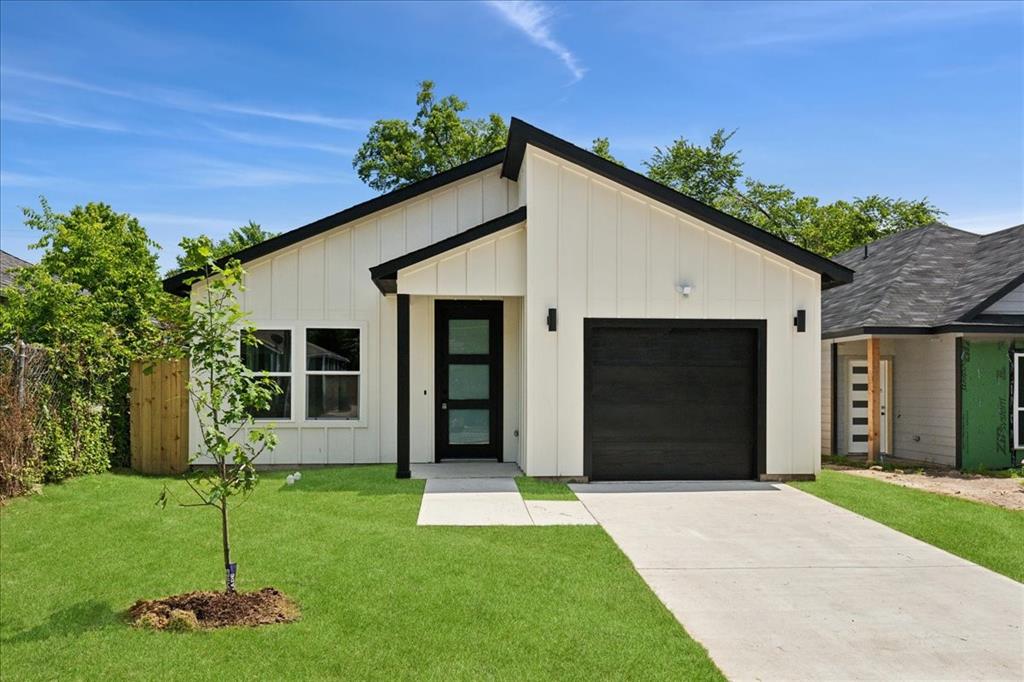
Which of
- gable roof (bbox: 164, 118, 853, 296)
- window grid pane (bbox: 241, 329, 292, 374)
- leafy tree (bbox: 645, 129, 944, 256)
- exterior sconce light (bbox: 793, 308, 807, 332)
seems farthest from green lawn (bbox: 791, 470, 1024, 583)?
leafy tree (bbox: 645, 129, 944, 256)

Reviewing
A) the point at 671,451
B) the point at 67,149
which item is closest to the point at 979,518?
the point at 671,451

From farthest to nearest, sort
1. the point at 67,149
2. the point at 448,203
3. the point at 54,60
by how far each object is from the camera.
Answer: the point at 67,149, the point at 54,60, the point at 448,203

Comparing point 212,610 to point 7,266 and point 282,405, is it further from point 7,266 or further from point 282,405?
point 7,266

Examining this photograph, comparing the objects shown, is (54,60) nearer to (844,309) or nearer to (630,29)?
(630,29)

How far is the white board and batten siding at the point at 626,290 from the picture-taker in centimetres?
1052

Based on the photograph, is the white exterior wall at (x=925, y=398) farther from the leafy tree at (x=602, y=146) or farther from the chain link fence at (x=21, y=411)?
the leafy tree at (x=602, y=146)

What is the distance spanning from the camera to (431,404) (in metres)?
12.1

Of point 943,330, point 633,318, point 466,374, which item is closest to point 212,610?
point 633,318

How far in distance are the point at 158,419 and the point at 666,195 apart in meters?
8.05

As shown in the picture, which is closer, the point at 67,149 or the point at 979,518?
the point at 979,518

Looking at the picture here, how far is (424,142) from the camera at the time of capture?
32.9m

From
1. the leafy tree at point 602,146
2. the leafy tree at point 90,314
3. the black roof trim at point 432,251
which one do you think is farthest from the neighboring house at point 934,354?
the leafy tree at point 602,146

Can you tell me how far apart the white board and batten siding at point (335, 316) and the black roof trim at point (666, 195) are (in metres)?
3.12

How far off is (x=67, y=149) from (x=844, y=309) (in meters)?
18.6
